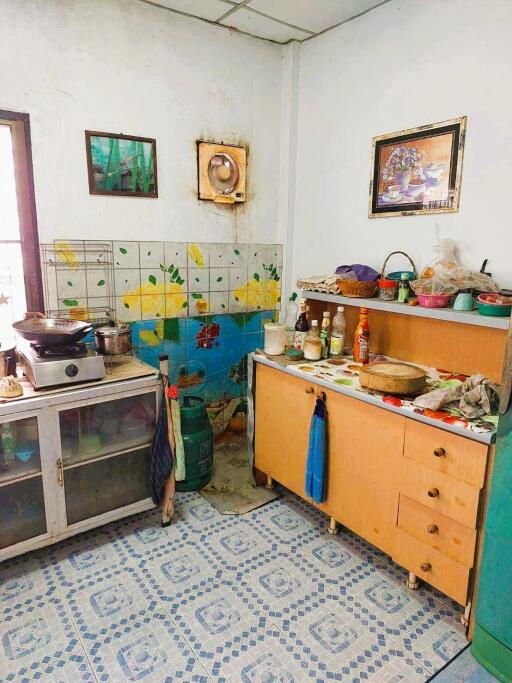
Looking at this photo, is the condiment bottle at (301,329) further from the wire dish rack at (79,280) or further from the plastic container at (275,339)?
the wire dish rack at (79,280)

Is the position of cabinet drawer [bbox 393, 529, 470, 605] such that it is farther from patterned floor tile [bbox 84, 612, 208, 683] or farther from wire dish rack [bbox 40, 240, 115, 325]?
wire dish rack [bbox 40, 240, 115, 325]

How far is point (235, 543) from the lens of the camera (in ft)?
7.11

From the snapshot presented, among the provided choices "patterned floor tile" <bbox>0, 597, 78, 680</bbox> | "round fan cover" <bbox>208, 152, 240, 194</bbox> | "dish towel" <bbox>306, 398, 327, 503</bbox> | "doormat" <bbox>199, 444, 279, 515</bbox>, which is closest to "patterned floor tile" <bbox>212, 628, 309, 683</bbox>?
"patterned floor tile" <bbox>0, 597, 78, 680</bbox>

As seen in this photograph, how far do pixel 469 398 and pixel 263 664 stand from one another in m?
1.18

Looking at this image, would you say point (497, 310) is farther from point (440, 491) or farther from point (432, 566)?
point (432, 566)

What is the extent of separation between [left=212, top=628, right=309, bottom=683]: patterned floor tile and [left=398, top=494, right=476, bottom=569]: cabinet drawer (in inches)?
24.9

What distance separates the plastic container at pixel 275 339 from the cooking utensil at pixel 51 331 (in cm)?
93

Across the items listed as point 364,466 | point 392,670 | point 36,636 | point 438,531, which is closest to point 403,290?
point 364,466

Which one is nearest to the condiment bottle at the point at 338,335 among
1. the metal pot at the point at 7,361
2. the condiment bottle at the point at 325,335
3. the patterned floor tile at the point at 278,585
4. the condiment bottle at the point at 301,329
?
the condiment bottle at the point at 325,335

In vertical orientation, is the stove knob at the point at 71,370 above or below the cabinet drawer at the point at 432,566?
above

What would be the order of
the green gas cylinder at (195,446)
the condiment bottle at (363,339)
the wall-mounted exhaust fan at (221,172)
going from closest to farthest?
the condiment bottle at (363,339) → the green gas cylinder at (195,446) → the wall-mounted exhaust fan at (221,172)

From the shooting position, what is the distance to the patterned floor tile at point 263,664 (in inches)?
59.6

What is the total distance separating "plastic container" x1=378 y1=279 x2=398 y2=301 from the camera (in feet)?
7.52

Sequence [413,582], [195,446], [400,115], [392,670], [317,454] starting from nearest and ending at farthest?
[392,670], [413,582], [317,454], [400,115], [195,446]
